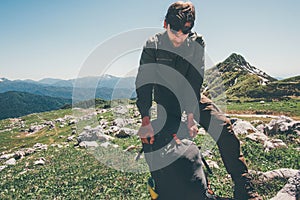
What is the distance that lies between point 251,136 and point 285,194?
756cm

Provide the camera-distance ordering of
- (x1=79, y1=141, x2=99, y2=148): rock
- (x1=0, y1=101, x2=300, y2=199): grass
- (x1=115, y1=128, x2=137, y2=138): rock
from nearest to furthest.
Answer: (x1=0, y1=101, x2=300, y2=199): grass → (x1=79, y1=141, x2=99, y2=148): rock → (x1=115, y1=128, x2=137, y2=138): rock

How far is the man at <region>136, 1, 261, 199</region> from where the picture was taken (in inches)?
167

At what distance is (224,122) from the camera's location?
5.80 metres

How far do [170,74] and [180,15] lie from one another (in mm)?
1091

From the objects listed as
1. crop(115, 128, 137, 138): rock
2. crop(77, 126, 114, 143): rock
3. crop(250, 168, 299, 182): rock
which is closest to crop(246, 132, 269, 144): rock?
crop(250, 168, 299, 182): rock

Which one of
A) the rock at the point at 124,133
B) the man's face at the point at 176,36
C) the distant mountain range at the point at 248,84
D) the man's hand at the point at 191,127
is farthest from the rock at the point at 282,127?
the distant mountain range at the point at 248,84

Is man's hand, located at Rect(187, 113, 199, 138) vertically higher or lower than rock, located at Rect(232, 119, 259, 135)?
higher

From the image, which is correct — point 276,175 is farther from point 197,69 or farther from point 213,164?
point 197,69

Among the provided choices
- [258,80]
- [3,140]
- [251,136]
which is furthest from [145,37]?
[258,80]

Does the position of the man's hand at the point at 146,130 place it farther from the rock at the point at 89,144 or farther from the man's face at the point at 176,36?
the rock at the point at 89,144

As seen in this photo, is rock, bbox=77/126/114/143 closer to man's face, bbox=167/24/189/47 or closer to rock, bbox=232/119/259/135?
rock, bbox=232/119/259/135

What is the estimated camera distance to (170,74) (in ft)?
16.1

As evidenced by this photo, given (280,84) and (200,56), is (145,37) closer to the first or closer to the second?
(200,56)

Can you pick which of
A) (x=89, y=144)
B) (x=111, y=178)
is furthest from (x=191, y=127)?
(x=89, y=144)
